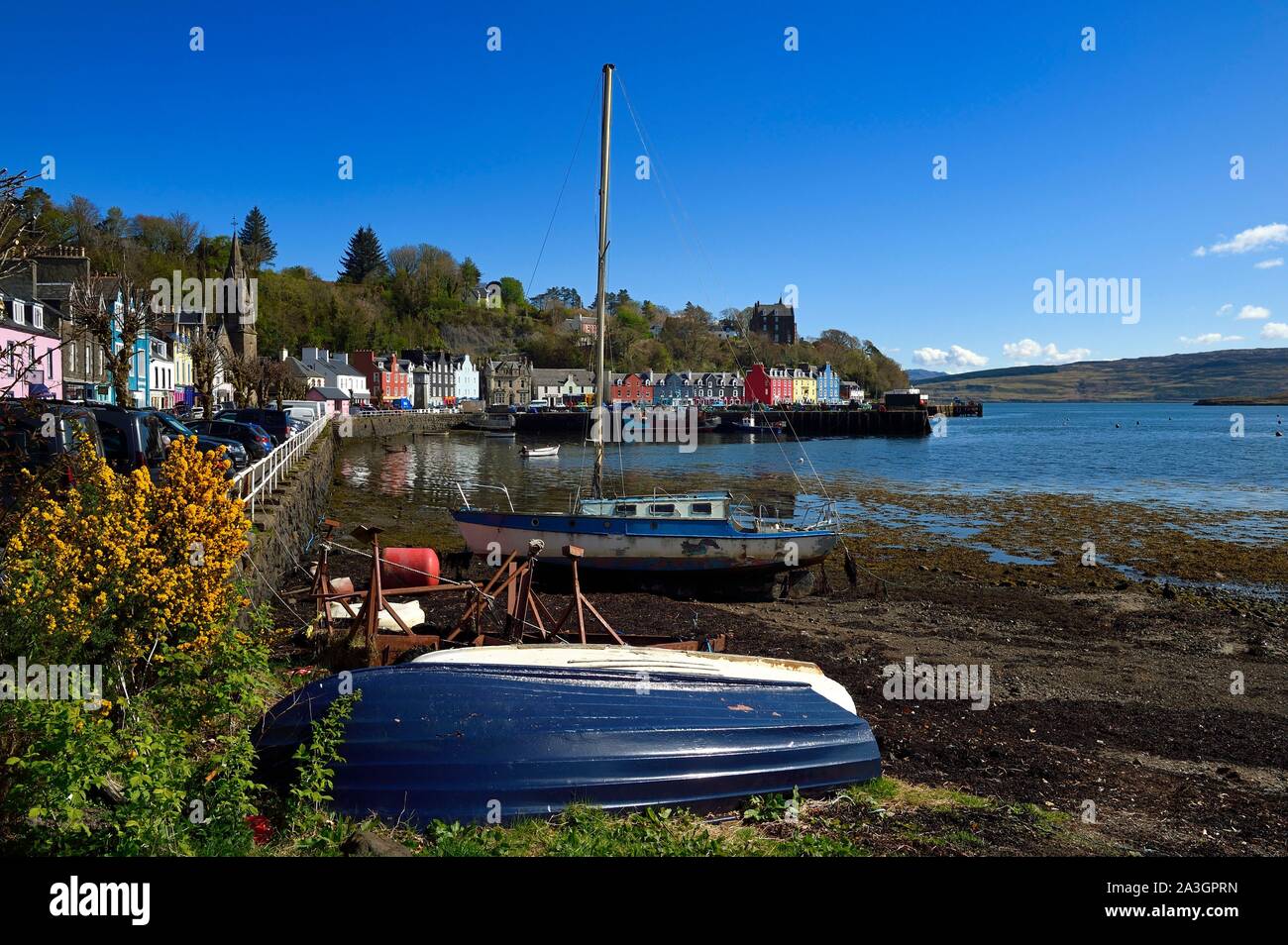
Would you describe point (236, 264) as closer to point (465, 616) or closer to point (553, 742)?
point (465, 616)

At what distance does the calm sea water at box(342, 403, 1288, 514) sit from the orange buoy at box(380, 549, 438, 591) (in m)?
11.0

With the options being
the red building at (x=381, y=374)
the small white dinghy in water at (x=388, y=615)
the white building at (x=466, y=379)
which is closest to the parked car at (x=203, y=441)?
the small white dinghy in water at (x=388, y=615)

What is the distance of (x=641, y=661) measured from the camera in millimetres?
9000

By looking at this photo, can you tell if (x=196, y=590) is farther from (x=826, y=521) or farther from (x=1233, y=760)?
(x=826, y=521)

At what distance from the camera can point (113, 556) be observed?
21.0 ft

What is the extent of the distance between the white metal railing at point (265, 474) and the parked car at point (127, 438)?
164 centimetres

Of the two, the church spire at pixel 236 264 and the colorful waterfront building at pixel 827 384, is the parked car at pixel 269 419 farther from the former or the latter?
the colorful waterfront building at pixel 827 384

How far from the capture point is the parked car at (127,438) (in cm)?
1625

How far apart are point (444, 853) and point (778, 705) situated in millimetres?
3590

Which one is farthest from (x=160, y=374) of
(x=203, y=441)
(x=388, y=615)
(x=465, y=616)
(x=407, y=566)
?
(x=465, y=616)

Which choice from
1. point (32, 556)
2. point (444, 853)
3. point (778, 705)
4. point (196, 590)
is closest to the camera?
point (444, 853)

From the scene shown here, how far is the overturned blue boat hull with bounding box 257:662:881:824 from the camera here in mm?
6699

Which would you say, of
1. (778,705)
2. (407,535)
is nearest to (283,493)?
(407,535)

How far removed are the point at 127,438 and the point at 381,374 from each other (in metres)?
111
